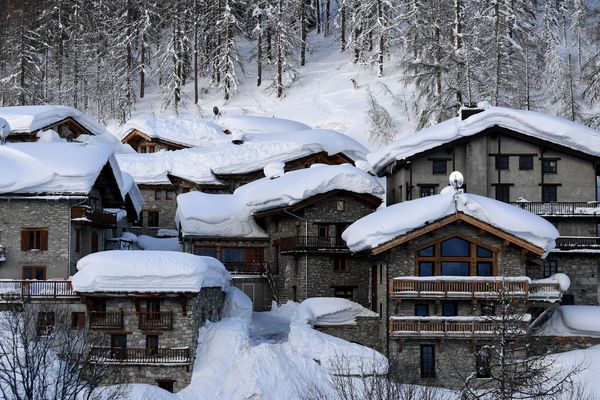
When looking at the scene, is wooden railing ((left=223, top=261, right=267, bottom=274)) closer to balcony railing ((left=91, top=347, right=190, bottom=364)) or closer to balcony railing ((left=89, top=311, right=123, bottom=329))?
balcony railing ((left=91, top=347, right=190, bottom=364))

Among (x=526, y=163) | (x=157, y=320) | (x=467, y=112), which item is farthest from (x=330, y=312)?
(x=467, y=112)

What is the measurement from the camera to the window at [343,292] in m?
47.6

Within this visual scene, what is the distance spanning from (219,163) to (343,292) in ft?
59.3

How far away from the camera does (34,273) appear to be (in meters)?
43.8

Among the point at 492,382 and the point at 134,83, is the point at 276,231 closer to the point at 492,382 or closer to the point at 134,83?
the point at 492,382

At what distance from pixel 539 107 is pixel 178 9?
35.8 metres

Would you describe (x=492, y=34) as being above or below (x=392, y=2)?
below

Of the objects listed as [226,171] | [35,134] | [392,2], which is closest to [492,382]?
[226,171]

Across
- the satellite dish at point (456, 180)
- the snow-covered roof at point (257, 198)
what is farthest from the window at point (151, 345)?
the satellite dish at point (456, 180)

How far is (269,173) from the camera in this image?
182ft

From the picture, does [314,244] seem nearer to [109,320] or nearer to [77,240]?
[77,240]

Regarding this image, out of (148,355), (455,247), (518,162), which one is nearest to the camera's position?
(148,355)

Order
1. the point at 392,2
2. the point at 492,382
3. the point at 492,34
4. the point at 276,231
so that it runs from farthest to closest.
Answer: the point at 392,2 → the point at 492,34 → the point at 276,231 → the point at 492,382

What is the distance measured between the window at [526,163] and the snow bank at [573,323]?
28.6 ft
